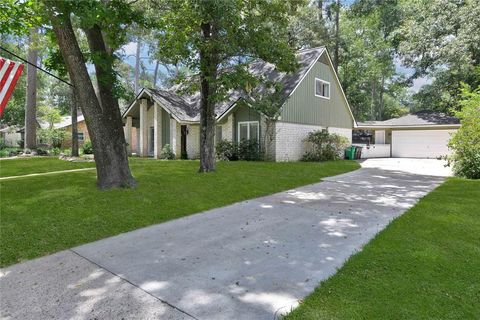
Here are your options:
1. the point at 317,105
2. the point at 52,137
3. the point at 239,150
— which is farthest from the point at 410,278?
the point at 52,137

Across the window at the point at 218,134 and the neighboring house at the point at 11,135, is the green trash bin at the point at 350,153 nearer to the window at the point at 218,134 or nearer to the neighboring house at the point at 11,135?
the window at the point at 218,134

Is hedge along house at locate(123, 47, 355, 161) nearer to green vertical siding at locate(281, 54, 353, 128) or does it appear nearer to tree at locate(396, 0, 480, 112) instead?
green vertical siding at locate(281, 54, 353, 128)

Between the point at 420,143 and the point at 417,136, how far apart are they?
573 mm

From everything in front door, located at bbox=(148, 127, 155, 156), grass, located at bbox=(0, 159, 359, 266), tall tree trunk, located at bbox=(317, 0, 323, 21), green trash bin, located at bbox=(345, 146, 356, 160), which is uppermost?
tall tree trunk, located at bbox=(317, 0, 323, 21)

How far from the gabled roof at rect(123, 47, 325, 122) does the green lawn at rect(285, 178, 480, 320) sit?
41.7ft

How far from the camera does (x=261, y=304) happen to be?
308 cm

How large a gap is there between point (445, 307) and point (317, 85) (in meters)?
18.0

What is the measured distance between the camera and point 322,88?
66.5 ft

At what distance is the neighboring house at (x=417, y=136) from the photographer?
22.3 meters

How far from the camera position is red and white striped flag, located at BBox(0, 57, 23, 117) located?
5.55 meters

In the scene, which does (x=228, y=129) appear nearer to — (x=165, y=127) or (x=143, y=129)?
(x=165, y=127)

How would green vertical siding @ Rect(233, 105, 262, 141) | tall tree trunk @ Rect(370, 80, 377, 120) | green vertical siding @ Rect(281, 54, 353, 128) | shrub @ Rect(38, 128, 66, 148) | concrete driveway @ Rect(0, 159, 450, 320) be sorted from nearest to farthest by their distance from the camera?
concrete driveway @ Rect(0, 159, 450, 320) < green vertical siding @ Rect(233, 105, 262, 141) < green vertical siding @ Rect(281, 54, 353, 128) < shrub @ Rect(38, 128, 66, 148) < tall tree trunk @ Rect(370, 80, 377, 120)

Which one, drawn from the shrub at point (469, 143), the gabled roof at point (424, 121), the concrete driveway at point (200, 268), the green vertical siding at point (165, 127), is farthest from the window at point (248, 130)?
the gabled roof at point (424, 121)

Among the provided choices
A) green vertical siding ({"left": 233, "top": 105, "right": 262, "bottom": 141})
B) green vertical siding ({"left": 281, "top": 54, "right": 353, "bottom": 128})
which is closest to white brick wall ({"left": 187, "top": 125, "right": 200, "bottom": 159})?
green vertical siding ({"left": 233, "top": 105, "right": 262, "bottom": 141})
